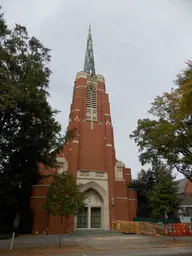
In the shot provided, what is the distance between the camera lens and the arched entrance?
72.2ft

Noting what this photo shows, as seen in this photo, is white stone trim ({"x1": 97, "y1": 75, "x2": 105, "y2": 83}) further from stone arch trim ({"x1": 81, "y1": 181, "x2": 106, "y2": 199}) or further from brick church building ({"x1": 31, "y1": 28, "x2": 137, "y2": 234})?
stone arch trim ({"x1": 81, "y1": 181, "x2": 106, "y2": 199})

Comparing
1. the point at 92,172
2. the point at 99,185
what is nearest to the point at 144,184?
the point at 99,185

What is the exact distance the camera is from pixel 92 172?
78.5 feet

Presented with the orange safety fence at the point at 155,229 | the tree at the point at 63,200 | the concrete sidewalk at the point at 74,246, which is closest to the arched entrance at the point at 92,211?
the orange safety fence at the point at 155,229

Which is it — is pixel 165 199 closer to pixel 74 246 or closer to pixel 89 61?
pixel 74 246

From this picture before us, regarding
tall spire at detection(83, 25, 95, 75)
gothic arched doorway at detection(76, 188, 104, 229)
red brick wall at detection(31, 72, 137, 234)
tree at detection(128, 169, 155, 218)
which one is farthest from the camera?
tall spire at detection(83, 25, 95, 75)

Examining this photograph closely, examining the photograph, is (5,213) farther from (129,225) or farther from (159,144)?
(159,144)

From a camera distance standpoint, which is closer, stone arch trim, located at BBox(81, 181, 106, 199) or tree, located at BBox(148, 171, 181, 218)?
tree, located at BBox(148, 171, 181, 218)

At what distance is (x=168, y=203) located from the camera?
1777 centimetres

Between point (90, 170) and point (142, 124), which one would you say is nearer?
point (142, 124)

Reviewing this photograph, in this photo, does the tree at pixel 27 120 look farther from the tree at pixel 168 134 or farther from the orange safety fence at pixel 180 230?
the orange safety fence at pixel 180 230

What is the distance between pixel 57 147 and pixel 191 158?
11.0 metres

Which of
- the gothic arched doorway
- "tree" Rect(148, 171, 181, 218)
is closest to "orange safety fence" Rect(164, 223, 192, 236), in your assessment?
"tree" Rect(148, 171, 181, 218)

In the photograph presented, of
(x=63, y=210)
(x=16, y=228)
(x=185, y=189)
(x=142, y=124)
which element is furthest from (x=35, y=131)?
(x=185, y=189)
